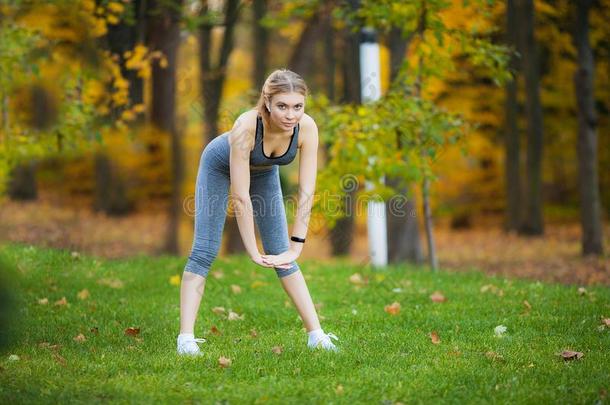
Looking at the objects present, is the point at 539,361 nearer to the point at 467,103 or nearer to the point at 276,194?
the point at 276,194

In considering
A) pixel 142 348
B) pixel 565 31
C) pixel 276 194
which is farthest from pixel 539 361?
pixel 565 31

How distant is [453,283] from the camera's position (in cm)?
753

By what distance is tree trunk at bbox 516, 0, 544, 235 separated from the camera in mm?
15703

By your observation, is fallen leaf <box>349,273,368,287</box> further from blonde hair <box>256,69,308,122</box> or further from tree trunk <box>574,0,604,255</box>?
tree trunk <box>574,0,604,255</box>

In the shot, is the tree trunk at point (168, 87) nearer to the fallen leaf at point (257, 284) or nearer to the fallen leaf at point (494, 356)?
the fallen leaf at point (257, 284)

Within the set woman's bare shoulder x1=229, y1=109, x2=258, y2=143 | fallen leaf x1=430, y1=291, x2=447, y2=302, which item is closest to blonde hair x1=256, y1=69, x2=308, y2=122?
woman's bare shoulder x1=229, y1=109, x2=258, y2=143

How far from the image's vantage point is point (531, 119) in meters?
16.7

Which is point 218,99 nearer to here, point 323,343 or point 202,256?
point 202,256

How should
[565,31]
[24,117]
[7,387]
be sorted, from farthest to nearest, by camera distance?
[565,31], [24,117], [7,387]

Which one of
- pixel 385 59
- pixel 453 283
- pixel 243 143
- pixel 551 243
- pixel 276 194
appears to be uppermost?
pixel 385 59

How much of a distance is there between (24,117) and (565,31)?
410 inches

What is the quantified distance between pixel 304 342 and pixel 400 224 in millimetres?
7693

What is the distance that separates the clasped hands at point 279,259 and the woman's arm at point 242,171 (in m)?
0.05

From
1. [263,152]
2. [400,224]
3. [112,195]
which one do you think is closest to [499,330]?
[263,152]
